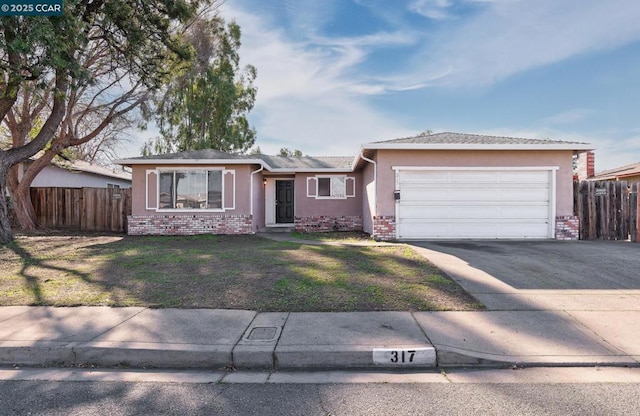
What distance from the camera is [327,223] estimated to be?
15.9 meters

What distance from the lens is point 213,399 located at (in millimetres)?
2883

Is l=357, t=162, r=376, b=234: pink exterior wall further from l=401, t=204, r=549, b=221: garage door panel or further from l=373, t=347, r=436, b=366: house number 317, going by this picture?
l=373, t=347, r=436, b=366: house number 317

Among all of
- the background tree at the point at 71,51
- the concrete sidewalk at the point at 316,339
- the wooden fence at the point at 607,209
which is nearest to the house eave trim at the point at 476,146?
the wooden fence at the point at 607,209

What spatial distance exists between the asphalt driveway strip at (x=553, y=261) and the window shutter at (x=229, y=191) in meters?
7.09

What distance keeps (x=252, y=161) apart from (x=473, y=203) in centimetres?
791

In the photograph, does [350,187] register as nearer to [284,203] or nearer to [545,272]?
[284,203]

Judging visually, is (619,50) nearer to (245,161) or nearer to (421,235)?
(421,235)

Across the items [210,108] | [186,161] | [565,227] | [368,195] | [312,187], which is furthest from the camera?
[210,108]

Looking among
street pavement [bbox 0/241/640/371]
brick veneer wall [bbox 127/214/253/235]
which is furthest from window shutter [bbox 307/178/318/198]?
street pavement [bbox 0/241/640/371]

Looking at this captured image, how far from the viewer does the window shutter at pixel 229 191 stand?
45.0ft

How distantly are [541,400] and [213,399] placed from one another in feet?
8.63

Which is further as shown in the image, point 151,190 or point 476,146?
point 151,190

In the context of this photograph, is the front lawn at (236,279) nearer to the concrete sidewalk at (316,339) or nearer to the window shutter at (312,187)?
the concrete sidewalk at (316,339)

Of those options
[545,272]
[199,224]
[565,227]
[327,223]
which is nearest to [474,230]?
[565,227]
